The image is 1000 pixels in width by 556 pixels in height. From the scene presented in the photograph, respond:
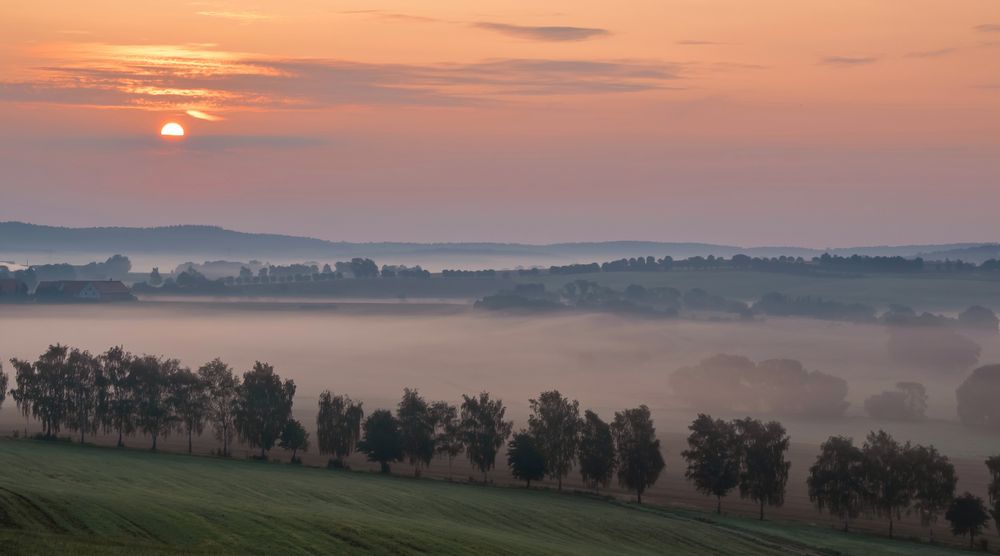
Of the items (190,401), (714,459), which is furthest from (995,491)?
(190,401)

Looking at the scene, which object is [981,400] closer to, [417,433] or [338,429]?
[417,433]

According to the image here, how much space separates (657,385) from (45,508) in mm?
143011

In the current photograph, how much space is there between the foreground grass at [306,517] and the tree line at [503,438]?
7298 mm

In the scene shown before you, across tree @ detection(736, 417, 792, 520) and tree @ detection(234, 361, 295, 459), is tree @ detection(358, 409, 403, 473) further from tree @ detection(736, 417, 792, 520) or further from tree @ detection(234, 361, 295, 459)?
tree @ detection(736, 417, 792, 520)

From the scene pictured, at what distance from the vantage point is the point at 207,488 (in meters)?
75.0

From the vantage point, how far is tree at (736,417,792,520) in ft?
318

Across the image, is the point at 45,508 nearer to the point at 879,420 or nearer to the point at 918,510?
the point at 918,510

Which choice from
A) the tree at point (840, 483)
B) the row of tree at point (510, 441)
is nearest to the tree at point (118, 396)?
the row of tree at point (510, 441)

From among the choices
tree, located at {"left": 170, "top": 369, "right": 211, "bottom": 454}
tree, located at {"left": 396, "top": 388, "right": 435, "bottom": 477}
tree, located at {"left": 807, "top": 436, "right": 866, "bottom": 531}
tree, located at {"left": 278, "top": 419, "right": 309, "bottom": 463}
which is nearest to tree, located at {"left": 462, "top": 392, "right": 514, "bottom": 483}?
tree, located at {"left": 396, "top": 388, "right": 435, "bottom": 477}

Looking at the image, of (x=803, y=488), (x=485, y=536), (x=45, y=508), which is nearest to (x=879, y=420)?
(x=803, y=488)

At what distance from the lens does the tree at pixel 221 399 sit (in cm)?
11019

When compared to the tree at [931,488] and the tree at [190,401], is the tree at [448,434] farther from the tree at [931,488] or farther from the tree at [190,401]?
the tree at [931,488]

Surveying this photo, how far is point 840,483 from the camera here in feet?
310

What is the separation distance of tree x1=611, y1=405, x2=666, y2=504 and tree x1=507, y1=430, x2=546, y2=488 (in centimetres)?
655
